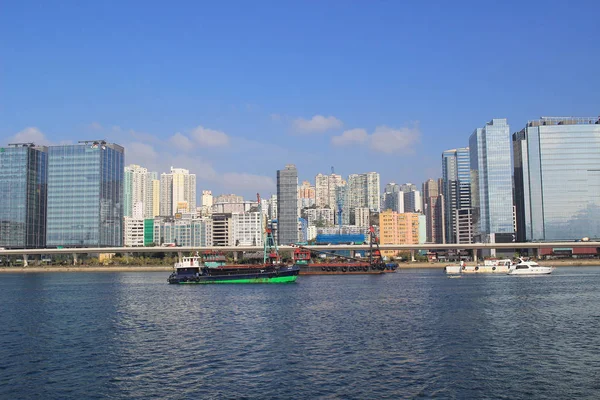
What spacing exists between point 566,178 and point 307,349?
571ft

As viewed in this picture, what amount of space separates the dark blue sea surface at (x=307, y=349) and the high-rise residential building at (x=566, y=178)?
138801 mm

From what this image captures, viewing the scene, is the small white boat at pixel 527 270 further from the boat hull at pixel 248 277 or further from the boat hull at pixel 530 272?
the boat hull at pixel 248 277

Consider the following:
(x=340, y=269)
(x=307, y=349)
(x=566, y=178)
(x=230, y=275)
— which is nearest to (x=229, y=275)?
(x=230, y=275)

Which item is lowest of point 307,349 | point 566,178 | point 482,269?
point 307,349

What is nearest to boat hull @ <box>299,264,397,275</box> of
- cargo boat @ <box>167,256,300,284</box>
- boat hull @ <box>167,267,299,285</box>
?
cargo boat @ <box>167,256,300,284</box>

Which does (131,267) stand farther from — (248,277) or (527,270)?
(527,270)

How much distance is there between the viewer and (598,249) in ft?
590

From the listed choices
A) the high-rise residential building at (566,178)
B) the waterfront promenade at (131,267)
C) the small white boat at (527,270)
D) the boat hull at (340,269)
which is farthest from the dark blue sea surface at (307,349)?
the high-rise residential building at (566,178)

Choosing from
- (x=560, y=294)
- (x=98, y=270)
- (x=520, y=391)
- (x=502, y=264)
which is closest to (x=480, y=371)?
(x=520, y=391)

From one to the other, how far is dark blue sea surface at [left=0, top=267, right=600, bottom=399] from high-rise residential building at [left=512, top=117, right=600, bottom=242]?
5465 inches

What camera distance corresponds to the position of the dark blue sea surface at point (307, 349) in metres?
26.8

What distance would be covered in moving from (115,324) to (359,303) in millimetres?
23350

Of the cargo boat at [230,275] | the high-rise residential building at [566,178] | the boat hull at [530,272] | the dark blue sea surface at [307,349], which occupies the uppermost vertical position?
the high-rise residential building at [566,178]

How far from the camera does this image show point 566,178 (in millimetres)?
188500
